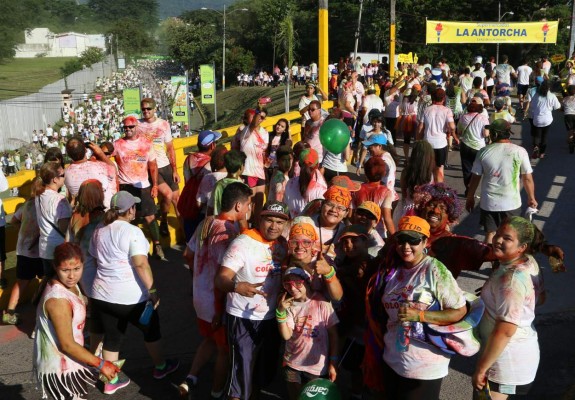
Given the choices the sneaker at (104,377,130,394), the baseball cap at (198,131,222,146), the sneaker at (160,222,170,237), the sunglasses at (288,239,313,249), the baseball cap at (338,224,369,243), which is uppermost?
the baseball cap at (198,131,222,146)

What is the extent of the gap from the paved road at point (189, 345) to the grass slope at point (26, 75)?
79770 millimetres

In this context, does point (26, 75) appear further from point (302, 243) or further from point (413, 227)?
point (413, 227)

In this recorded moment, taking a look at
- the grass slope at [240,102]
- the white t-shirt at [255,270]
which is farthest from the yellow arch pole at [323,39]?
the grass slope at [240,102]

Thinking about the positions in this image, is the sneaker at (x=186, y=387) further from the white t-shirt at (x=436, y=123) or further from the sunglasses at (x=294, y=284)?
the white t-shirt at (x=436, y=123)

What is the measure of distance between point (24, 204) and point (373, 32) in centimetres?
5865

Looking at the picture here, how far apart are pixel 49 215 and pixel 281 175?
2.43 meters

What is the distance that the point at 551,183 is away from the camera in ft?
36.8

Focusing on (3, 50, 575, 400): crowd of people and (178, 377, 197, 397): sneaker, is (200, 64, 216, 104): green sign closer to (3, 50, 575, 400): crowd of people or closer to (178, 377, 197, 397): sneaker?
(3, 50, 575, 400): crowd of people

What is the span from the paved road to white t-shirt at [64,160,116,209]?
1.45 metres

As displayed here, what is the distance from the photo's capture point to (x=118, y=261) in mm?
4961

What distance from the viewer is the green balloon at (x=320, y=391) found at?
3745mm

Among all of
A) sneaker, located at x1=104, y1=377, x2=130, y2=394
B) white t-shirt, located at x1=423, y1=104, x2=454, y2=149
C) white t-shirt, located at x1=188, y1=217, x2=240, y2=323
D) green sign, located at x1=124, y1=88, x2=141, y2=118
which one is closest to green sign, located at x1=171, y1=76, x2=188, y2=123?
green sign, located at x1=124, y1=88, x2=141, y2=118

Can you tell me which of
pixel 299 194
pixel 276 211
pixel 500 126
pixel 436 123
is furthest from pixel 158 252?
pixel 436 123

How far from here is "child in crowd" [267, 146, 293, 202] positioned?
6922 mm
